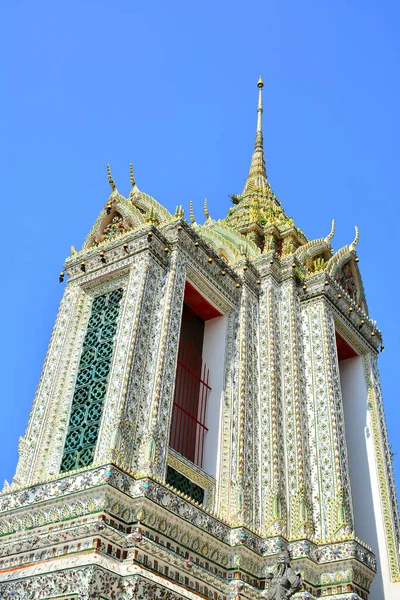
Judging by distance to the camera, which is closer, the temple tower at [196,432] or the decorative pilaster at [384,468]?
the temple tower at [196,432]

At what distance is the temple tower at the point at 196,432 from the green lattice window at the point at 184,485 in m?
→ 0.03

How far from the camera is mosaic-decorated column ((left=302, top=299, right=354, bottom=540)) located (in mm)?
11992

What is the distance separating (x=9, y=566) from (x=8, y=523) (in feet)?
2.17

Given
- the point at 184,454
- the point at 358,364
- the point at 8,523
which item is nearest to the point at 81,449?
the point at 8,523

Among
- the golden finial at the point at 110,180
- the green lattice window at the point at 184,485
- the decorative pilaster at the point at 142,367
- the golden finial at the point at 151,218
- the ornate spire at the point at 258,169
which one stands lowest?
the green lattice window at the point at 184,485

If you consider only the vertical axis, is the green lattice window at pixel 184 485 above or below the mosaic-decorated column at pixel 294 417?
below

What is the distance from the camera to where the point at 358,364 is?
16016mm

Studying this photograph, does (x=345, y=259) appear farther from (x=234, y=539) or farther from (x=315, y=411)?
(x=234, y=539)

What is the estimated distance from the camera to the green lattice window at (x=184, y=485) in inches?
444

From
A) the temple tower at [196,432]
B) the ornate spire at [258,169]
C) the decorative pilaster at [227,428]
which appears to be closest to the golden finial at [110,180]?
the temple tower at [196,432]

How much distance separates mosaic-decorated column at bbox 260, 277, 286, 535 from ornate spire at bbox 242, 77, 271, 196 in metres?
7.32

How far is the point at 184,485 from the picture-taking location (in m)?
11.4

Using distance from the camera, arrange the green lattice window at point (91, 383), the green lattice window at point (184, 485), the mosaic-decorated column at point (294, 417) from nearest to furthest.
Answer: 1. the green lattice window at point (91, 383)
2. the green lattice window at point (184, 485)
3. the mosaic-decorated column at point (294, 417)

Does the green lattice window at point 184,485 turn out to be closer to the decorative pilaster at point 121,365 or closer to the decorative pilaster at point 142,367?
the decorative pilaster at point 142,367
